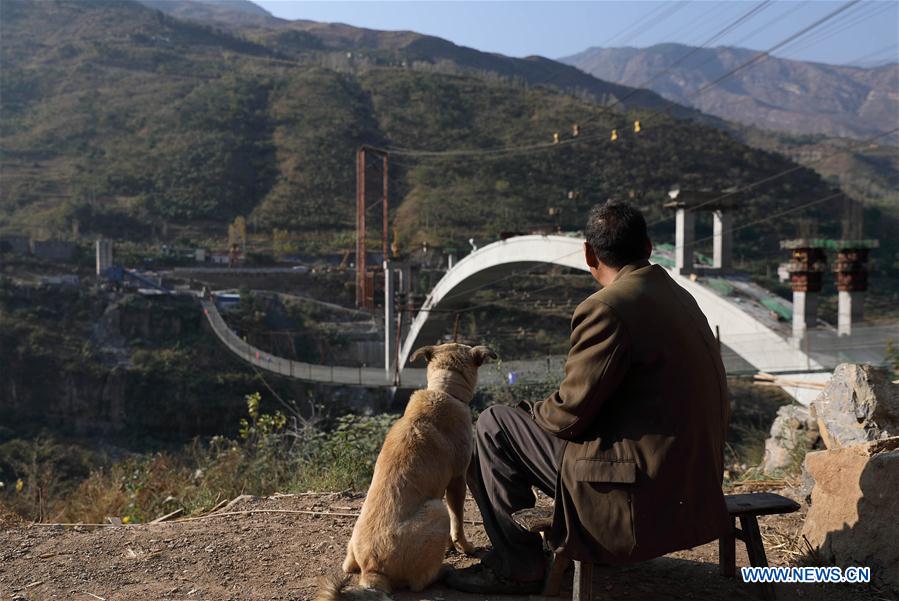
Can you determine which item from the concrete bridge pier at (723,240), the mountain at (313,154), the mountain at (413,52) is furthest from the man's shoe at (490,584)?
the mountain at (413,52)

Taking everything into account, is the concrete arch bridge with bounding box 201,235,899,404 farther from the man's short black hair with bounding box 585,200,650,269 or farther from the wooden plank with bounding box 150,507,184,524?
the man's short black hair with bounding box 585,200,650,269

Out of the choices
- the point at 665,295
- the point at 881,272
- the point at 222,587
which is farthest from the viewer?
the point at 881,272

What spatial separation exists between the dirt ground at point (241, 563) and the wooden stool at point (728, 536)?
0.26ft

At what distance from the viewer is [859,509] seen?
2.75m

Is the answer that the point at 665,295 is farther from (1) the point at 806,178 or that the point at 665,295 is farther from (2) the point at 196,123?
(2) the point at 196,123

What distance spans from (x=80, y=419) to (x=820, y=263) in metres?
22.6

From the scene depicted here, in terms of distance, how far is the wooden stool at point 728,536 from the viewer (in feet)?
7.58

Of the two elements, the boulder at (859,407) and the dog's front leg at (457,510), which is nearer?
the dog's front leg at (457,510)

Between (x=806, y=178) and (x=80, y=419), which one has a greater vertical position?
(x=806, y=178)

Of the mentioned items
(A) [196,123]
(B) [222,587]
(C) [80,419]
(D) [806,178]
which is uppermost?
(A) [196,123]

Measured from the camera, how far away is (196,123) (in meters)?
58.9

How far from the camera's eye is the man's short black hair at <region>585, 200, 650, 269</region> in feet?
7.54

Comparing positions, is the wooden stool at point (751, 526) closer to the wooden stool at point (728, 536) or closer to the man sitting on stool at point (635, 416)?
the wooden stool at point (728, 536)

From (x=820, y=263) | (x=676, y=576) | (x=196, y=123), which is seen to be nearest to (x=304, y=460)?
(x=676, y=576)
